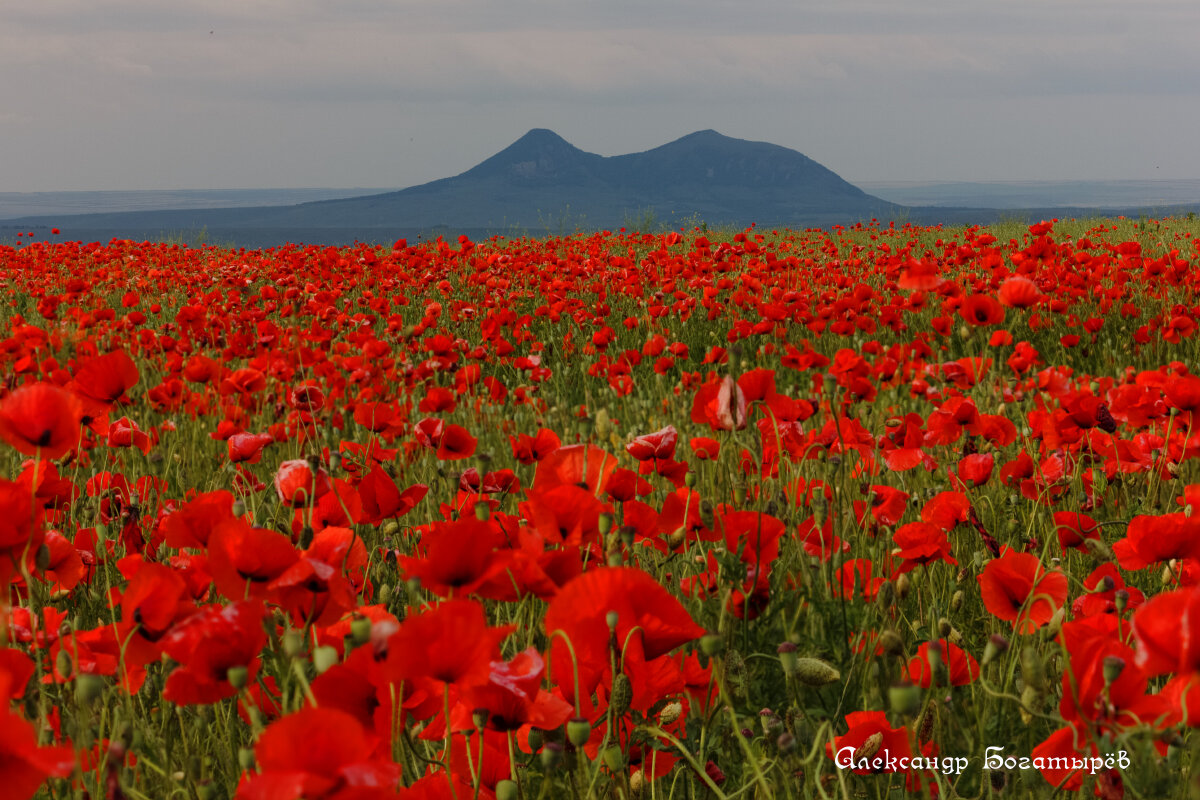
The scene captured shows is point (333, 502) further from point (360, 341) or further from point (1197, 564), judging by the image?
point (360, 341)

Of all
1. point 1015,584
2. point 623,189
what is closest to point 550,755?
point 1015,584

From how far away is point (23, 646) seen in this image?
156 centimetres

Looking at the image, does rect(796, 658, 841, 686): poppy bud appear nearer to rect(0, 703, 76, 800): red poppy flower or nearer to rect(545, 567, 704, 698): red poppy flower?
rect(545, 567, 704, 698): red poppy flower

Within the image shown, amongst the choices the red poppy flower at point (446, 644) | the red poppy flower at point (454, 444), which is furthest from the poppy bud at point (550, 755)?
the red poppy flower at point (454, 444)

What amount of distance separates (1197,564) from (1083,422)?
3.67 feet

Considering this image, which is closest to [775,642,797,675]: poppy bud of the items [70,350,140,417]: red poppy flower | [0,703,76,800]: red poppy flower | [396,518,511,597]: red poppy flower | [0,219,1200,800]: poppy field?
[0,219,1200,800]: poppy field

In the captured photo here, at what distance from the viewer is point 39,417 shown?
3.62ft

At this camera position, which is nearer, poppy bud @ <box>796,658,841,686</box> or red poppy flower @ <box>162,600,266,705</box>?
red poppy flower @ <box>162,600,266,705</box>

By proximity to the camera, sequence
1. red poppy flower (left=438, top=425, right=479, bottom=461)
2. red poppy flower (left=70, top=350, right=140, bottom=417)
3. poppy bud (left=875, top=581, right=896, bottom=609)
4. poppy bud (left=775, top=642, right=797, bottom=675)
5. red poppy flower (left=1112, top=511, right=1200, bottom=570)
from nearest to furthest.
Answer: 1. poppy bud (left=775, top=642, right=797, bottom=675)
2. red poppy flower (left=1112, top=511, right=1200, bottom=570)
3. poppy bud (left=875, top=581, right=896, bottom=609)
4. red poppy flower (left=70, top=350, right=140, bottom=417)
5. red poppy flower (left=438, top=425, right=479, bottom=461)

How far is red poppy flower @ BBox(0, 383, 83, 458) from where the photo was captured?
3.61 feet

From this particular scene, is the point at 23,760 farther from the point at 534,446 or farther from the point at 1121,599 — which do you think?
the point at 534,446

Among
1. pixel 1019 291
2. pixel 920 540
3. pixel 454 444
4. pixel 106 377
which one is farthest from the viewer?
pixel 1019 291

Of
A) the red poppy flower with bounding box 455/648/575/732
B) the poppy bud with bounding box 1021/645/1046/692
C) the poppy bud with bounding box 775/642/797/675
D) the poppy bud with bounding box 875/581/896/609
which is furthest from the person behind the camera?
the poppy bud with bounding box 875/581/896/609

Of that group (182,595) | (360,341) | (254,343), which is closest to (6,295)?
(254,343)
